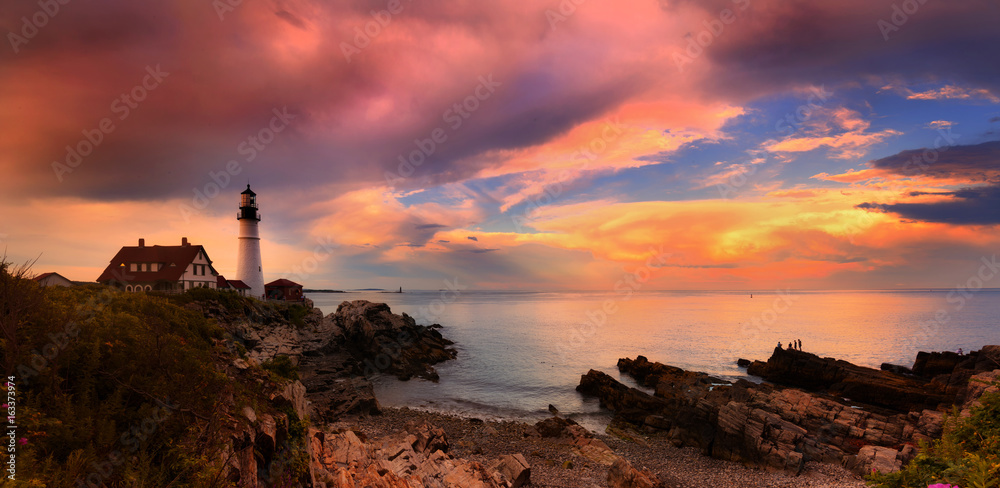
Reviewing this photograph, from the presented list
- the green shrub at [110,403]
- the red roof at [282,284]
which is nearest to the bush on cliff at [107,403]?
the green shrub at [110,403]

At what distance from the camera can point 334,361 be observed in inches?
1683

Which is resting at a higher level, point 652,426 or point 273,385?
point 273,385

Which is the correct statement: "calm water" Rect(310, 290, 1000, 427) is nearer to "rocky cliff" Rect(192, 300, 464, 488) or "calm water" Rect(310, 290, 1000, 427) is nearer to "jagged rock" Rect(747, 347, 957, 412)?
"jagged rock" Rect(747, 347, 957, 412)

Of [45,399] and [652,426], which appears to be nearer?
[45,399]

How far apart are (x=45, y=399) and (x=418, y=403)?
30.7m

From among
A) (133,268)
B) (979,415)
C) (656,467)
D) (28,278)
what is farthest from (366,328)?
(979,415)

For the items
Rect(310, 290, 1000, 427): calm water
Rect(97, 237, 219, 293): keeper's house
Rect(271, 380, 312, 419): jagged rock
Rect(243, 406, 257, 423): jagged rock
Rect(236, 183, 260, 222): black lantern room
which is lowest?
Rect(310, 290, 1000, 427): calm water

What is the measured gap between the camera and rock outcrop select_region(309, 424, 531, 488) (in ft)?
39.9

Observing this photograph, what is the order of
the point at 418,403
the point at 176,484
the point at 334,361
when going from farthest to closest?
the point at 334,361 < the point at 418,403 < the point at 176,484

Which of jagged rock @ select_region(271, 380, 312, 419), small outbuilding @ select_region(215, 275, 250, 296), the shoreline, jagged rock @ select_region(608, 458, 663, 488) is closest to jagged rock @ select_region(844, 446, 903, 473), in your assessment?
the shoreline

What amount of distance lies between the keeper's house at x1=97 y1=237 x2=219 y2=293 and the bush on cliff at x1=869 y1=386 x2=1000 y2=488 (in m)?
52.9

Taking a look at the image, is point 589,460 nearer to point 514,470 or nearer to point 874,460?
point 514,470

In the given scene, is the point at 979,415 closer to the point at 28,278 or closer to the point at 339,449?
the point at 339,449

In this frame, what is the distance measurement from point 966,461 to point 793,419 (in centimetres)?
2297
